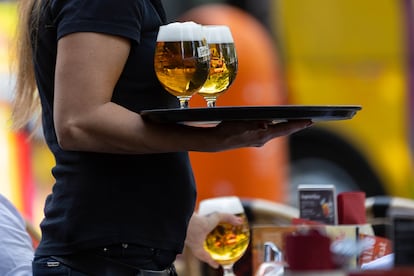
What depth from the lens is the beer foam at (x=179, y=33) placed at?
6.35 ft

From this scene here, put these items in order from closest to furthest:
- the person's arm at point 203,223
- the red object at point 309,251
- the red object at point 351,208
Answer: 1. the red object at point 309,251
2. the person's arm at point 203,223
3. the red object at point 351,208

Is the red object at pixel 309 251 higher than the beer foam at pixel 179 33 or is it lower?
lower

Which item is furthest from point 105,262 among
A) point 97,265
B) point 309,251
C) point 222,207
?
point 309,251

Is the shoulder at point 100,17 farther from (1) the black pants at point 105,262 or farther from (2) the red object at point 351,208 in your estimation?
(2) the red object at point 351,208

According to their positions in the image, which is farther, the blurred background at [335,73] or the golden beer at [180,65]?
the blurred background at [335,73]

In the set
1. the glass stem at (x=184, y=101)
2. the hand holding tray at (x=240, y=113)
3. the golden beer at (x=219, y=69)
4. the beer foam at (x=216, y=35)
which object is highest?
the beer foam at (x=216, y=35)

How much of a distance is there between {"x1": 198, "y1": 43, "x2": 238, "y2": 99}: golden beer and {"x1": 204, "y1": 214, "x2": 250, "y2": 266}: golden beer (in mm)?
462

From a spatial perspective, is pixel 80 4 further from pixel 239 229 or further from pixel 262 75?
pixel 262 75

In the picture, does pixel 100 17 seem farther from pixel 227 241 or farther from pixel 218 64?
pixel 227 241

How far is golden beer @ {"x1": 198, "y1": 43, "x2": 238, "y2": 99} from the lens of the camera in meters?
2.04

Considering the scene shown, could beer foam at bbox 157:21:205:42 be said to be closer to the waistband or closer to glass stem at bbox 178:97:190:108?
glass stem at bbox 178:97:190:108

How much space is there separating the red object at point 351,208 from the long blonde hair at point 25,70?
0.73 m

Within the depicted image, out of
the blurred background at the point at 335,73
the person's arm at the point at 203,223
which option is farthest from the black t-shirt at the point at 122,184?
the blurred background at the point at 335,73

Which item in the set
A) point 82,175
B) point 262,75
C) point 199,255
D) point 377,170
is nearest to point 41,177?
point 262,75
